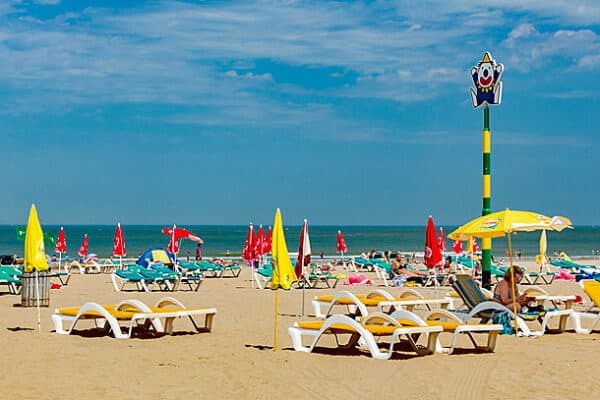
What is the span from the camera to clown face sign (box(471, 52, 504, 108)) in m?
16.0

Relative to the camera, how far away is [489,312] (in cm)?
1065

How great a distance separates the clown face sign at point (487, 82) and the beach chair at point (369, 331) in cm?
791

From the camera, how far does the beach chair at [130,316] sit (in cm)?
973

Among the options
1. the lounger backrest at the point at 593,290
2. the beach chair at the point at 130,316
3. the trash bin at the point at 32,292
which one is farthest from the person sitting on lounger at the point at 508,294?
the trash bin at the point at 32,292

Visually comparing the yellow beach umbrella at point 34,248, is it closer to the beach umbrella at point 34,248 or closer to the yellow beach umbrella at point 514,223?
the beach umbrella at point 34,248

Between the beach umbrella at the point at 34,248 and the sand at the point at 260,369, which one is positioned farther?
the beach umbrella at the point at 34,248

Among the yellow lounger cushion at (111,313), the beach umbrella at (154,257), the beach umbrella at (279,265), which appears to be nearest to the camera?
the beach umbrella at (279,265)

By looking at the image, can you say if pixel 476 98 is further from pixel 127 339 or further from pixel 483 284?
pixel 127 339

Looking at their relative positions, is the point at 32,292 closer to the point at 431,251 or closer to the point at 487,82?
the point at 431,251

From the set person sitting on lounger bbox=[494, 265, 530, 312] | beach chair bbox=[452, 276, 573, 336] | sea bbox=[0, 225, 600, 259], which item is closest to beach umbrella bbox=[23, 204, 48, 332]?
beach chair bbox=[452, 276, 573, 336]

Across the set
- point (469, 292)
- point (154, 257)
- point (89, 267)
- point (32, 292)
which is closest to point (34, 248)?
point (32, 292)

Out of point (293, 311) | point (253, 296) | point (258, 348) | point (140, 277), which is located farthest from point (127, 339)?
point (140, 277)

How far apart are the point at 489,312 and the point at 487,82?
6.69 meters

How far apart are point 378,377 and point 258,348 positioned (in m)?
1.86
